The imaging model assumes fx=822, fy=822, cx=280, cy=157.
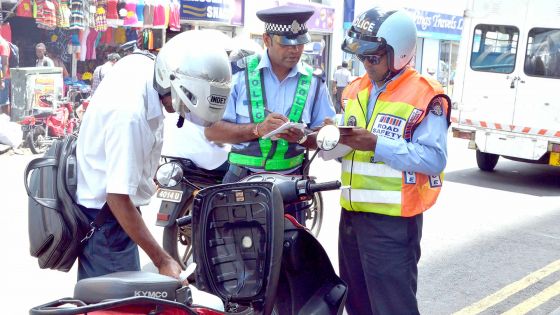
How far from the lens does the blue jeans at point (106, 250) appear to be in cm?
314

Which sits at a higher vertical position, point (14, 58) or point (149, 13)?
point (149, 13)

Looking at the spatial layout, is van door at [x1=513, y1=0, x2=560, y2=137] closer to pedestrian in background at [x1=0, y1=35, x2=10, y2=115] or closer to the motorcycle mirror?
the motorcycle mirror

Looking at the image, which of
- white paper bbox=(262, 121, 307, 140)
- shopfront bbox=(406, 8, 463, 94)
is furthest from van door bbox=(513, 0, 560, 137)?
shopfront bbox=(406, 8, 463, 94)

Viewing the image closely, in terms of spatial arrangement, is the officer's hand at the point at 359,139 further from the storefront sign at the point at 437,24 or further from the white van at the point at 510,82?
the storefront sign at the point at 437,24

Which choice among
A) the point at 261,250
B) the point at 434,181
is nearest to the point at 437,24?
the point at 434,181

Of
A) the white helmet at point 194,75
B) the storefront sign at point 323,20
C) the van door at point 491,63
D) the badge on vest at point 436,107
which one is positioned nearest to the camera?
the white helmet at point 194,75

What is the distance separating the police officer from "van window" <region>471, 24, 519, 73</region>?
858cm

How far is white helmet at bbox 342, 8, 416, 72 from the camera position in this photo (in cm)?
351

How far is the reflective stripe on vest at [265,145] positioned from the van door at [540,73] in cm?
797

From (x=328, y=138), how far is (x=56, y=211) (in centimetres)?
107

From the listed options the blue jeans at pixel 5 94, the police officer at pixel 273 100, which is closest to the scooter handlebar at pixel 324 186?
the police officer at pixel 273 100

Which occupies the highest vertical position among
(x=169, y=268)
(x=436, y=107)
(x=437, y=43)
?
(x=437, y=43)

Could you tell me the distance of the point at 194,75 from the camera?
9.34ft

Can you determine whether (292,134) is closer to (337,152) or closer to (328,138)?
(337,152)
